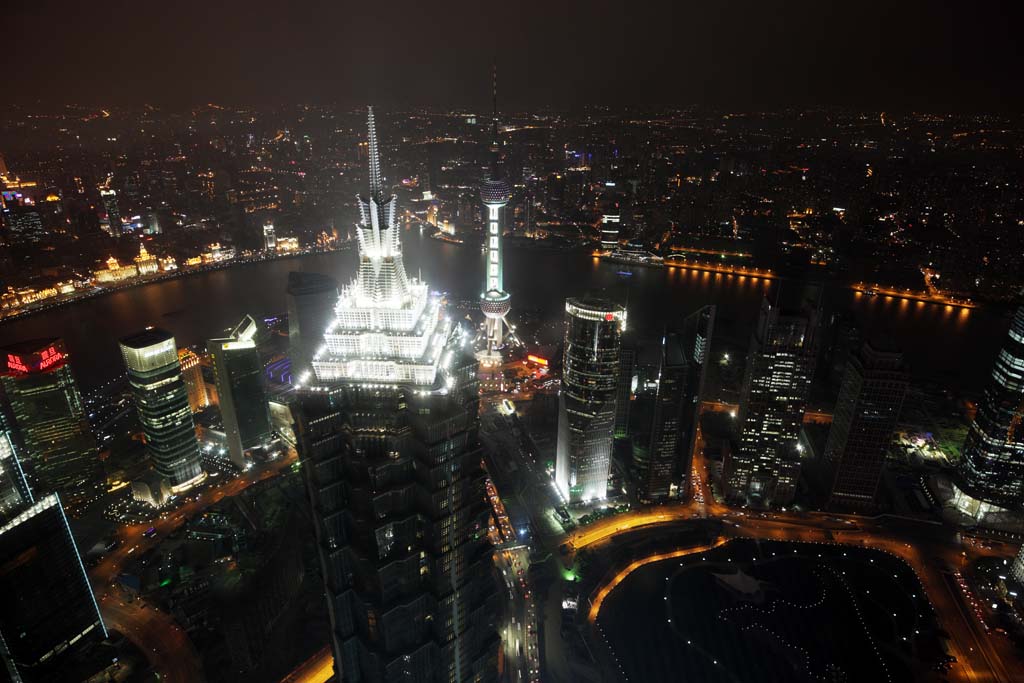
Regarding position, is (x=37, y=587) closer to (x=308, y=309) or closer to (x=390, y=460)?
(x=390, y=460)

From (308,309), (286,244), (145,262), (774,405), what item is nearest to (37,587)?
(308,309)

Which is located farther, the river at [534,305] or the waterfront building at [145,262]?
the waterfront building at [145,262]

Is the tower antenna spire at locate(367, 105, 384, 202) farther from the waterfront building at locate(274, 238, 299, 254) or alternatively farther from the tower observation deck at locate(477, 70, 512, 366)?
the waterfront building at locate(274, 238, 299, 254)

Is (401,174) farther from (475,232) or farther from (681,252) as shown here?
(681,252)

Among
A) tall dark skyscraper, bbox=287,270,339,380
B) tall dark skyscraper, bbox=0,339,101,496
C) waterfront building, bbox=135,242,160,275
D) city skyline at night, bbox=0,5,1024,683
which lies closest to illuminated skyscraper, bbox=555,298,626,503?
→ city skyline at night, bbox=0,5,1024,683

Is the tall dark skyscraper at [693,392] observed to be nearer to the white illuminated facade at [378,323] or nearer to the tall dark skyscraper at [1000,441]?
the tall dark skyscraper at [1000,441]

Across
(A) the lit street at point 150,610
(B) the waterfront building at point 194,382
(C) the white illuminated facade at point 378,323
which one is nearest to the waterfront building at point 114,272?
(B) the waterfront building at point 194,382
